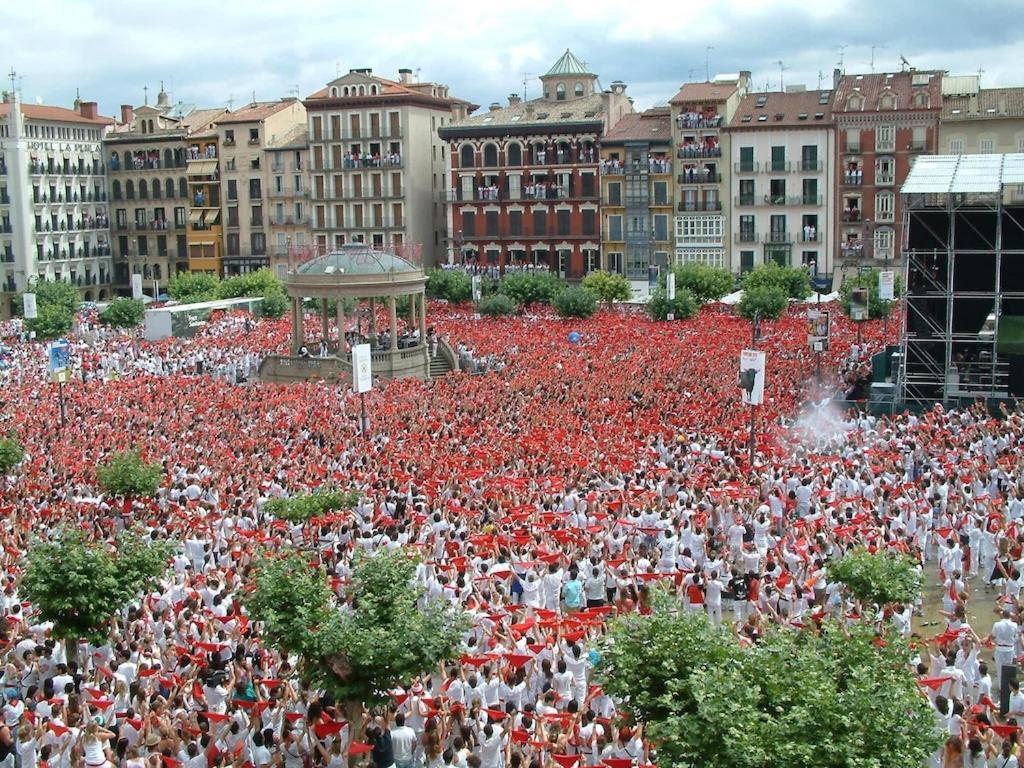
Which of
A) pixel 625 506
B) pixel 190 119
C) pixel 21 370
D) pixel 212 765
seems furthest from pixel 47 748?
pixel 190 119

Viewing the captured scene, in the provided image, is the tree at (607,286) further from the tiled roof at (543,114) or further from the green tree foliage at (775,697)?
the green tree foliage at (775,697)

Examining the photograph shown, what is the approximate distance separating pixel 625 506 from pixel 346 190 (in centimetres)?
6108

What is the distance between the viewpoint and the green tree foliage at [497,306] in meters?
59.5

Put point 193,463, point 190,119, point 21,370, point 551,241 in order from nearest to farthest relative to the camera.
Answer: point 193,463
point 21,370
point 551,241
point 190,119

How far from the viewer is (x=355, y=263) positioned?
45188 mm

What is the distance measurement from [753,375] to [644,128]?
49.4 m

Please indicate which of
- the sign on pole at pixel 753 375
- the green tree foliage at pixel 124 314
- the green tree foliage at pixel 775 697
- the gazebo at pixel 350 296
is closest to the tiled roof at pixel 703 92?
the gazebo at pixel 350 296

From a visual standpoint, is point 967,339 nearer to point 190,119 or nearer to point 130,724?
point 130,724

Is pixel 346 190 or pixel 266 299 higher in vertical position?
pixel 346 190

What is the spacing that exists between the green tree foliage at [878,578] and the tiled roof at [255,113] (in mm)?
72571

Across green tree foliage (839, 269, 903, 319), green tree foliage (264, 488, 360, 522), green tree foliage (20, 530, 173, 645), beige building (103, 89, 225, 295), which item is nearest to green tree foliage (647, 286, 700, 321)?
green tree foliage (839, 269, 903, 319)

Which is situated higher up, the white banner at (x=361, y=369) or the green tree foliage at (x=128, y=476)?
the white banner at (x=361, y=369)

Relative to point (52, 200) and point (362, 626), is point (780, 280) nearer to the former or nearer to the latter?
point (362, 626)

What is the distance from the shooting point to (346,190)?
80625 millimetres
